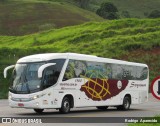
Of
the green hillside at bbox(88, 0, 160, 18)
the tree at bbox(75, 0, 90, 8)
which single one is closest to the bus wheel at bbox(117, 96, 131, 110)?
the tree at bbox(75, 0, 90, 8)

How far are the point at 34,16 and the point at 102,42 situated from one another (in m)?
45.1

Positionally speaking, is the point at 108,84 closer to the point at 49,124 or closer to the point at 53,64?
the point at 53,64

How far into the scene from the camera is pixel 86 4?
15500 cm

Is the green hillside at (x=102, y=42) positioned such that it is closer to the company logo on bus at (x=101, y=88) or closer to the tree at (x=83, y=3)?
the company logo on bus at (x=101, y=88)

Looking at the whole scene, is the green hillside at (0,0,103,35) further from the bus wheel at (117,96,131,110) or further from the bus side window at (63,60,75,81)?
the bus side window at (63,60,75,81)

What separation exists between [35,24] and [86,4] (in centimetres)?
5381

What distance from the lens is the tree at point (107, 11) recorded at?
145875mm

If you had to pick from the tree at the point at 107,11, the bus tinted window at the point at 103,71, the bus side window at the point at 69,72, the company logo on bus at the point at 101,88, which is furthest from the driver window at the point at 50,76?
the tree at the point at 107,11

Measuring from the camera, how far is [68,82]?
24.7 metres

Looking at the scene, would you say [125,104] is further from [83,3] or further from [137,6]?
[137,6]

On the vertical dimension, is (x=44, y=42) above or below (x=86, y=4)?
below

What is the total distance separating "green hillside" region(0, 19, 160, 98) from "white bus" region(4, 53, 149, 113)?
18.6 meters

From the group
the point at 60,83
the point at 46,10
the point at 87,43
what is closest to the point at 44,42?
the point at 87,43

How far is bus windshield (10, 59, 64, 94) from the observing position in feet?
76.7
